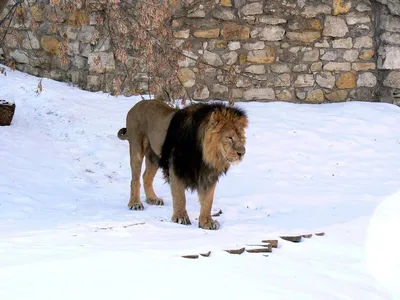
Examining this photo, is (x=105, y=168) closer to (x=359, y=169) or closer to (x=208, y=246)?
(x=359, y=169)

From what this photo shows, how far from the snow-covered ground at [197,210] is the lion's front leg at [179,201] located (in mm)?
153

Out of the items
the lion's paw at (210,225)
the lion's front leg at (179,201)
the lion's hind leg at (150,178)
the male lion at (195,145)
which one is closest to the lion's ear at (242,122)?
the male lion at (195,145)

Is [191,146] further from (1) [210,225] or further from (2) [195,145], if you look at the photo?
(1) [210,225]

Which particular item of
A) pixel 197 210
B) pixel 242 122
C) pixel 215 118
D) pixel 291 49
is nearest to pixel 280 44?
pixel 291 49

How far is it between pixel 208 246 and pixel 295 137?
4858mm

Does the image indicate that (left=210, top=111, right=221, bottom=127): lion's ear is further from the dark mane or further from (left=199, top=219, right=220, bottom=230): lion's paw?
(left=199, top=219, right=220, bottom=230): lion's paw

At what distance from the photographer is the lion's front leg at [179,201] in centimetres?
692

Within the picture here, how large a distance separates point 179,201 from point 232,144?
0.79 m

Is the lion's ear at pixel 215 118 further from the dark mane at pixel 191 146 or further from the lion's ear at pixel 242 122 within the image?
the lion's ear at pixel 242 122

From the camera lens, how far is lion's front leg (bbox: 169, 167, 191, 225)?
692 cm

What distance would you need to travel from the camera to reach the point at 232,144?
21.4 feet

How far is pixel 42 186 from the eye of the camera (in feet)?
27.6

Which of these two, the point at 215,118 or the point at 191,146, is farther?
the point at 191,146

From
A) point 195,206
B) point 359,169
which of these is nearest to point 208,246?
Answer: point 195,206
